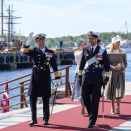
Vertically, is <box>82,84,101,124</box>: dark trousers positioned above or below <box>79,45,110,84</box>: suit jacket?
below

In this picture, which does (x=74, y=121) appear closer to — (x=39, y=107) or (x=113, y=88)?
(x=113, y=88)

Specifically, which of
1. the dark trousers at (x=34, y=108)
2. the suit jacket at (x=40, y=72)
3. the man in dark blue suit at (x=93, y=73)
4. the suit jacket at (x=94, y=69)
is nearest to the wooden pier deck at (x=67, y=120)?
the dark trousers at (x=34, y=108)

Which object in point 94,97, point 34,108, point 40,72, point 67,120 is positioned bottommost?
point 67,120

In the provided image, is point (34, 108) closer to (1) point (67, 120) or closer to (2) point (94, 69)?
(1) point (67, 120)

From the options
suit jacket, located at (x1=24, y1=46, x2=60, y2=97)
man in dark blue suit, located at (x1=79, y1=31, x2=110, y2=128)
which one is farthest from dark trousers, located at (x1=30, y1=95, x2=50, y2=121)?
man in dark blue suit, located at (x1=79, y1=31, x2=110, y2=128)

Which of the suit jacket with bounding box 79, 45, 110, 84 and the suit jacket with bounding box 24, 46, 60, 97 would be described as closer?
the suit jacket with bounding box 79, 45, 110, 84

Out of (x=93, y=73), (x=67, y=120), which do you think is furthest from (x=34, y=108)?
(x=93, y=73)

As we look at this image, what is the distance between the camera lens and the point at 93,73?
551 centimetres

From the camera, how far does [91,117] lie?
555 centimetres

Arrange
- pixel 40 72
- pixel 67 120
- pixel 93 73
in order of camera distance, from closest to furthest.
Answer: pixel 93 73
pixel 40 72
pixel 67 120

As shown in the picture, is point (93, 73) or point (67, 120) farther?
point (67, 120)

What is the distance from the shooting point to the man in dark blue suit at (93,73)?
18.1ft

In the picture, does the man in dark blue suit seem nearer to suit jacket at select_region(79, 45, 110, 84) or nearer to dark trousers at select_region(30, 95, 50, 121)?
suit jacket at select_region(79, 45, 110, 84)

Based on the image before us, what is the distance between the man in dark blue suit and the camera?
18.1ft
